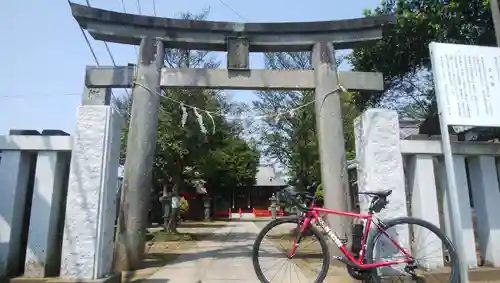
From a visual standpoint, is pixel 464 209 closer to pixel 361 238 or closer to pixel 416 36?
pixel 361 238

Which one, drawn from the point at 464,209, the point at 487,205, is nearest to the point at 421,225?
the point at 464,209

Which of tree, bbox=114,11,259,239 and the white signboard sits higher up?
tree, bbox=114,11,259,239

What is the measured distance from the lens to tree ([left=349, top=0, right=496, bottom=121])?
28.9 ft

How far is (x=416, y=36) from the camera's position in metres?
10.0

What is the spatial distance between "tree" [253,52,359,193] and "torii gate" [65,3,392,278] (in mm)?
4943

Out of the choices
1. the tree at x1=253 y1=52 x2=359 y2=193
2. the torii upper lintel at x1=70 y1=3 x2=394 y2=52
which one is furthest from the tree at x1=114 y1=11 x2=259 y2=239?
the torii upper lintel at x1=70 y1=3 x2=394 y2=52

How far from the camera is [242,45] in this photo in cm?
673

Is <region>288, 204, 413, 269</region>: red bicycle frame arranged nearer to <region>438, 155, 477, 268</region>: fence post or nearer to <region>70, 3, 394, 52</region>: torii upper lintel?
<region>438, 155, 477, 268</region>: fence post

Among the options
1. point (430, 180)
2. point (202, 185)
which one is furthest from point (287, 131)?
point (202, 185)

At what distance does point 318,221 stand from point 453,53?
243 centimetres

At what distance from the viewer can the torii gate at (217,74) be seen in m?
6.01

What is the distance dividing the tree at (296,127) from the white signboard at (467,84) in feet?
24.2

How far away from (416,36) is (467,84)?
6731mm

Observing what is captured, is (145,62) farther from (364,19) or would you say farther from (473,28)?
(473,28)
